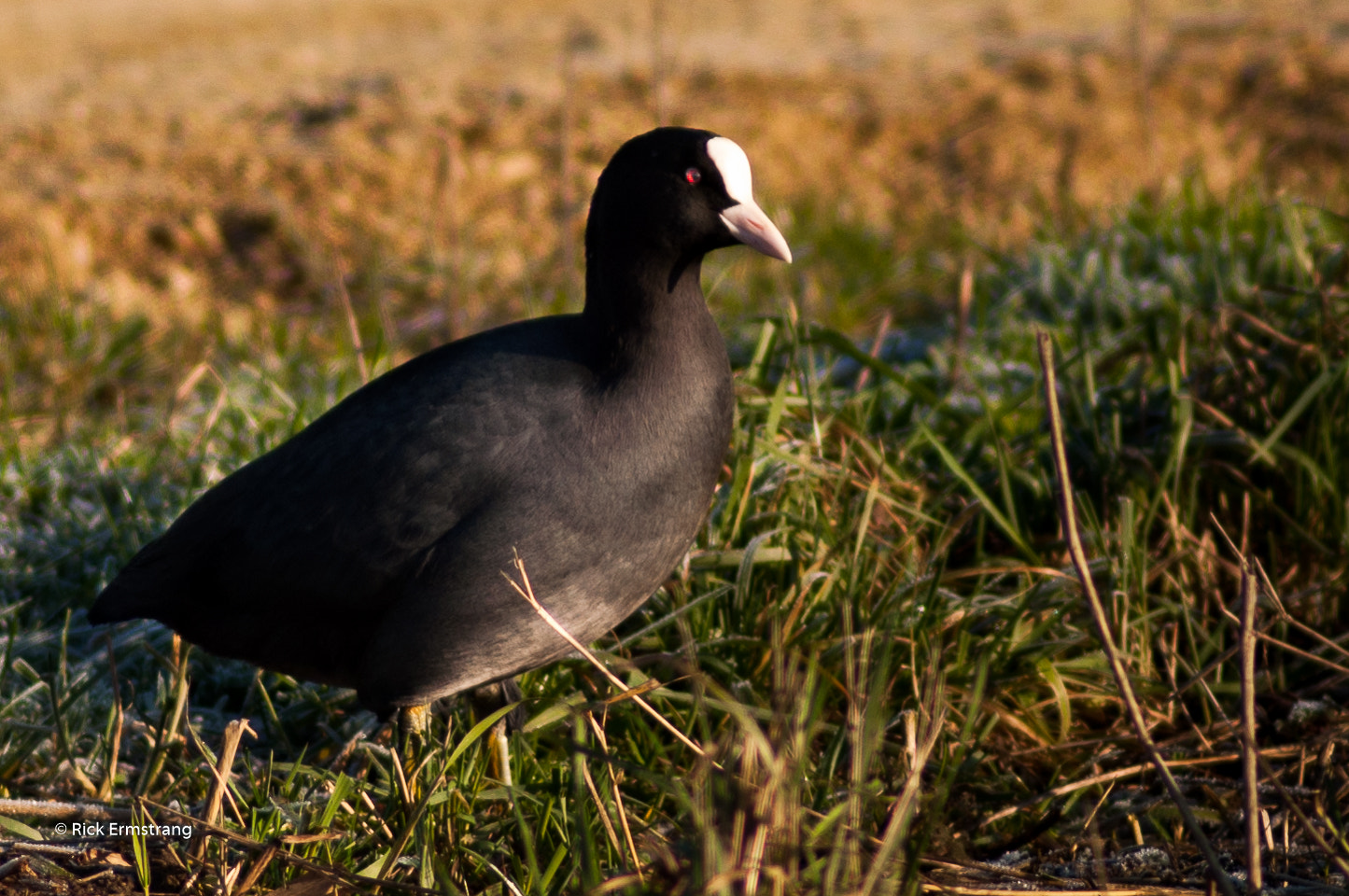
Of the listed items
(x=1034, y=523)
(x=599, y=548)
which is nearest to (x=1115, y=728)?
(x=1034, y=523)

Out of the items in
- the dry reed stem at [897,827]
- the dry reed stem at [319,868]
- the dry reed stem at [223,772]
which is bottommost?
the dry reed stem at [319,868]

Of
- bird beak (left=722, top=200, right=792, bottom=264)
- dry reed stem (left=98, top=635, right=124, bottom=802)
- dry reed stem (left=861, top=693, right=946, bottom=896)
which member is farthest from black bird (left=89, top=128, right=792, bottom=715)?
dry reed stem (left=861, top=693, right=946, bottom=896)

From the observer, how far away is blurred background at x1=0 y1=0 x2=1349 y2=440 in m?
4.86

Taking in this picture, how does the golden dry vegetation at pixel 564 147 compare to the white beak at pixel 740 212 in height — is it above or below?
below

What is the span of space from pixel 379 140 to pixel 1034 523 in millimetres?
4520

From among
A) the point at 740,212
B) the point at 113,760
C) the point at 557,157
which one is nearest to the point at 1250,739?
the point at 740,212

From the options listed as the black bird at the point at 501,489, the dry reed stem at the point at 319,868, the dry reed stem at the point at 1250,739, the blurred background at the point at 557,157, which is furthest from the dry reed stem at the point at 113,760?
the dry reed stem at the point at 1250,739

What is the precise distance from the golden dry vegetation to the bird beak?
1.67 meters

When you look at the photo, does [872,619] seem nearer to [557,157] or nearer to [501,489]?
[501,489]

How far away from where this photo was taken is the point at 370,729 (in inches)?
107

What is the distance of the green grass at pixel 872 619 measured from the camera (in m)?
2.21

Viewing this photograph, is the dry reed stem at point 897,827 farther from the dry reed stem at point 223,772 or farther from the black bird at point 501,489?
the dry reed stem at point 223,772

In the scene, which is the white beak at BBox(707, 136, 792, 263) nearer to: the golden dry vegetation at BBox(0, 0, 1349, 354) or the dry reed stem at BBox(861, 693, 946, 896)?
the dry reed stem at BBox(861, 693, 946, 896)

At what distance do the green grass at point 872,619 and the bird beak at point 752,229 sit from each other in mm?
701
